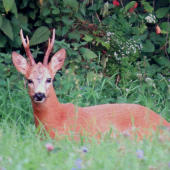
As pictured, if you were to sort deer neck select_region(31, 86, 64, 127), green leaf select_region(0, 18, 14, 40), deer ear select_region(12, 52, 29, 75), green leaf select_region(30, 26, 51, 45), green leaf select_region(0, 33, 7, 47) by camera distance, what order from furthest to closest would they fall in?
green leaf select_region(30, 26, 51, 45), green leaf select_region(0, 33, 7, 47), green leaf select_region(0, 18, 14, 40), deer ear select_region(12, 52, 29, 75), deer neck select_region(31, 86, 64, 127)

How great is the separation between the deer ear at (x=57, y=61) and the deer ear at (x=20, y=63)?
10.8 inches

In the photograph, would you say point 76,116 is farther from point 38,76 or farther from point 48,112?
point 38,76

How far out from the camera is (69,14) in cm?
551

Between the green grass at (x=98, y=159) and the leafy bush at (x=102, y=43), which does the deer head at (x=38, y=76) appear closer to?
the leafy bush at (x=102, y=43)

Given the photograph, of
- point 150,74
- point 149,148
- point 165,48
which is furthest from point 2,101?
point 149,148

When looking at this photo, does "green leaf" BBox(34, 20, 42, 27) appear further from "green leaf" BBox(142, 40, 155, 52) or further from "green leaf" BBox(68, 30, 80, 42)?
"green leaf" BBox(142, 40, 155, 52)

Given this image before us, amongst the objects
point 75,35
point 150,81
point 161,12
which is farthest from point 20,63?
point 161,12

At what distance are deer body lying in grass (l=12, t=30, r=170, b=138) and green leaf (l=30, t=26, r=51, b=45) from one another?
134 centimetres

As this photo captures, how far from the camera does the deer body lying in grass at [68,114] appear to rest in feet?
12.1

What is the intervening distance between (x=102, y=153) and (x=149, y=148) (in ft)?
0.93

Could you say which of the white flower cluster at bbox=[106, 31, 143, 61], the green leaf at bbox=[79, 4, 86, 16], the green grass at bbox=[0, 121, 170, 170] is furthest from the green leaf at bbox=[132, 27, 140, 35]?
the green grass at bbox=[0, 121, 170, 170]

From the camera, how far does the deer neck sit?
3.74 m

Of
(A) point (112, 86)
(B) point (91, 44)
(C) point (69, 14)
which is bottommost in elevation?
(A) point (112, 86)

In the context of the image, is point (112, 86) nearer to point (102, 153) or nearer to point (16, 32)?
point (16, 32)
